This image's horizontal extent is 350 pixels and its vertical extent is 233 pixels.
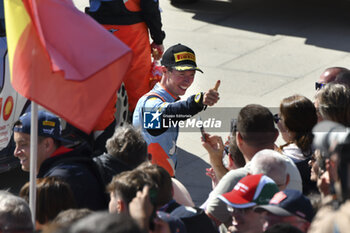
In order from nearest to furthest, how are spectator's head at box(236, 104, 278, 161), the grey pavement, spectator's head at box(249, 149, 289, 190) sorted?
spectator's head at box(249, 149, 289, 190)
spectator's head at box(236, 104, 278, 161)
the grey pavement

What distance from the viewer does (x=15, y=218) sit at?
4367 millimetres

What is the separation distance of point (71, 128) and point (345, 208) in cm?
498

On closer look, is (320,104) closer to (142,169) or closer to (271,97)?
(142,169)

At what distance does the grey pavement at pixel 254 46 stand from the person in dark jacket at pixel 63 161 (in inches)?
105

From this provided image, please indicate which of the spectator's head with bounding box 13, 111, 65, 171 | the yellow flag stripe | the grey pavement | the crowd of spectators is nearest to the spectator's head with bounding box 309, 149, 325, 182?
the crowd of spectators

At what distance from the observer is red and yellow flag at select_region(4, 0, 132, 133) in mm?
5109

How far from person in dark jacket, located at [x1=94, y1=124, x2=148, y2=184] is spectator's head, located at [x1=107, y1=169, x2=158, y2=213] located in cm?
70

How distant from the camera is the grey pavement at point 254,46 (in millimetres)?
10188

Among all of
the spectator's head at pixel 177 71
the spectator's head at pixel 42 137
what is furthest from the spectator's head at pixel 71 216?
the spectator's head at pixel 177 71

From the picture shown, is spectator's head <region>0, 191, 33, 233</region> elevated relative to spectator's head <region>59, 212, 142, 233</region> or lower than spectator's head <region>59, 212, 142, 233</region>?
lower

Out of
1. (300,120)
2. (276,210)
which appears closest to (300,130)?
(300,120)

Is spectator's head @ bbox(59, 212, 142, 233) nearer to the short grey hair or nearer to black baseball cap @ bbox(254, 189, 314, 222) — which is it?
black baseball cap @ bbox(254, 189, 314, 222)

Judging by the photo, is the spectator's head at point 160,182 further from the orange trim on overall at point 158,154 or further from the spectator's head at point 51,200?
the orange trim on overall at point 158,154

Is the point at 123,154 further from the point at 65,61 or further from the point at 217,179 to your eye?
the point at 217,179
